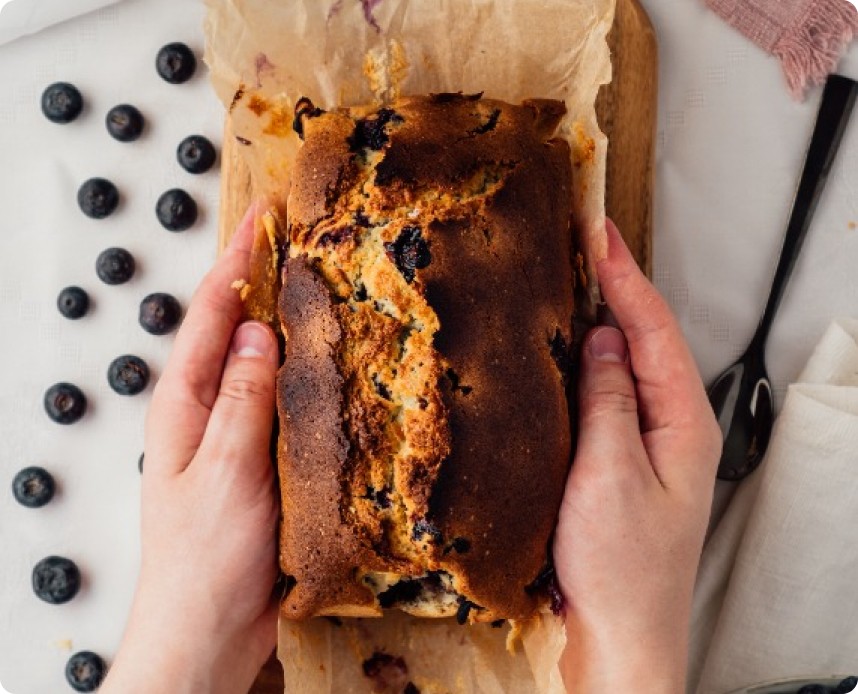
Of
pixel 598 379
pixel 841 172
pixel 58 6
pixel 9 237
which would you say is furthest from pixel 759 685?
pixel 58 6

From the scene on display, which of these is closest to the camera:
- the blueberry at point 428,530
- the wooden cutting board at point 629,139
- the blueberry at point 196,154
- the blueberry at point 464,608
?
the blueberry at point 428,530

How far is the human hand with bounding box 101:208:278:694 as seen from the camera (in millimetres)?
1948

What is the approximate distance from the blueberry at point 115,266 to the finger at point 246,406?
2.34 ft

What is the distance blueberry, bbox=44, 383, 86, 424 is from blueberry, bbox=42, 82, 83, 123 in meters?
0.75

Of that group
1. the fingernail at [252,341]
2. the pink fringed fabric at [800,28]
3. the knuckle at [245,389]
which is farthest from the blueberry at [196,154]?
the pink fringed fabric at [800,28]

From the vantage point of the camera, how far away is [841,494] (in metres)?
2.36

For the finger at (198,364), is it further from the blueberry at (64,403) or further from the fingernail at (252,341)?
the blueberry at (64,403)

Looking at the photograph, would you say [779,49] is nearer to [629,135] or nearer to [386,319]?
[629,135]

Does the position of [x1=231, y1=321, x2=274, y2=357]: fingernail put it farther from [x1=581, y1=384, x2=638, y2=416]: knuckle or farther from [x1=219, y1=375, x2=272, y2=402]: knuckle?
[x1=581, y1=384, x2=638, y2=416]: knuckle

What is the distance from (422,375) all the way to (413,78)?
30.7 inches

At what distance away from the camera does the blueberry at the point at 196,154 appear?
8.38ft

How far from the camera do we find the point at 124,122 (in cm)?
259

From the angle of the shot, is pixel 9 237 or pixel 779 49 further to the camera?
pixel 9 237

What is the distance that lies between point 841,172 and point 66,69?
2.16 metres
